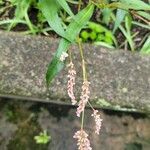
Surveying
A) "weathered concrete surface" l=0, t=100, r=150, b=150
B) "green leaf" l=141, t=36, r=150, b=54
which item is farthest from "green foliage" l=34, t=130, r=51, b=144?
"green leaf" l=141, t=36, r=150, b=54

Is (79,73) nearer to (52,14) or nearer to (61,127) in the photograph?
(61,127)

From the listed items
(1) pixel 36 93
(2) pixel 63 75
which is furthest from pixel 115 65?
(1) pixel 36 93

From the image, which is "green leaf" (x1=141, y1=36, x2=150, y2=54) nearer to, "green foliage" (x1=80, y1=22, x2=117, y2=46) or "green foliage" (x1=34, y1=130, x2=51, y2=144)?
"green foliage" (x1=80, y1=22, x2=117, y2=46)

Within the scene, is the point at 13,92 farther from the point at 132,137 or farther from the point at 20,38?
the point at 132,137

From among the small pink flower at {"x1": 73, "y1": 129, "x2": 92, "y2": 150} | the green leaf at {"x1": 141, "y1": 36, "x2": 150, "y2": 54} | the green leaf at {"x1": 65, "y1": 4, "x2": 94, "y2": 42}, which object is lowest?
the small pink flower at {"x1": 73, "y1": 129, "x2": 92, "y2": 150}

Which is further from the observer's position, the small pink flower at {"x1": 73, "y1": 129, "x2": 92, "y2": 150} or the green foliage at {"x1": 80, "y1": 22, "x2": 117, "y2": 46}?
the green foliage at {"x1": 80, "y1": 22, "x2": 117, "y2": 46}

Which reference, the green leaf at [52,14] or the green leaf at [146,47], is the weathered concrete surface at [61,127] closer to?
the green leaf at [146,47]
